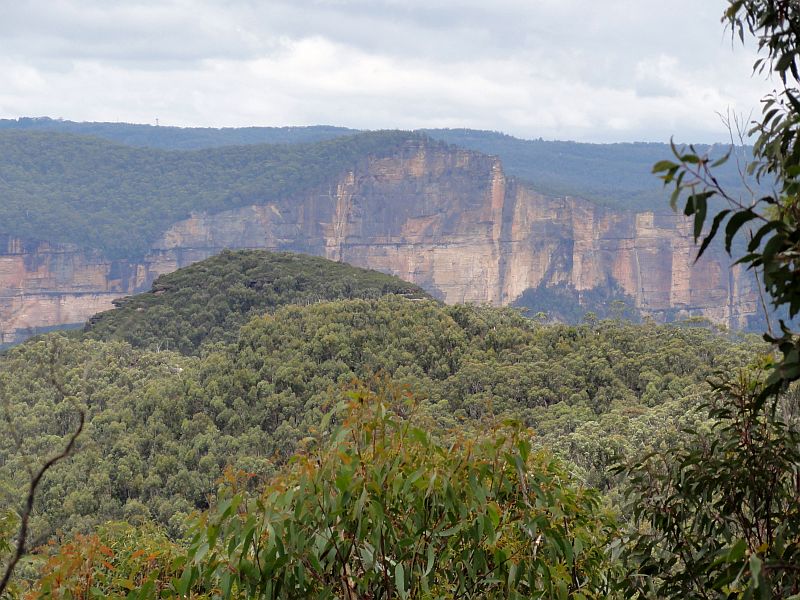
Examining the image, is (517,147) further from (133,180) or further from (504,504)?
(504,504)

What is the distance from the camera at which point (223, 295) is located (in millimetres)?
52906

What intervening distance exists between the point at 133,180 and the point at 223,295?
7477cm

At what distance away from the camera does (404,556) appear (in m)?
3.58

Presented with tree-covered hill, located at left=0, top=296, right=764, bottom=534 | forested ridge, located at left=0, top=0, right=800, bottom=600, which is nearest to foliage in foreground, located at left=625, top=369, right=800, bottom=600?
forested ridge, located at left=0, top=0, right=800, bottom=600

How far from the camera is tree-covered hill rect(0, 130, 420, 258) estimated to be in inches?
4235

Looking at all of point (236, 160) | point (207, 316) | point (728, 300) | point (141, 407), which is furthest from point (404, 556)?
point (236, 160)

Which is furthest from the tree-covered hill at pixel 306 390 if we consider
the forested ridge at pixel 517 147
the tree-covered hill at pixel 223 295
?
the forested ridge at pixel 517 147

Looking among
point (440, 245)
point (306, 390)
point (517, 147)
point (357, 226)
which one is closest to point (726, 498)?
point (306, 390)

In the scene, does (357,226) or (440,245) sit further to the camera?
(357,226)

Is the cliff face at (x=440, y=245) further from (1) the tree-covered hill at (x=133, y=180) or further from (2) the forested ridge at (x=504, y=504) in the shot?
(2) the forested ridge at (x=504, y=504)

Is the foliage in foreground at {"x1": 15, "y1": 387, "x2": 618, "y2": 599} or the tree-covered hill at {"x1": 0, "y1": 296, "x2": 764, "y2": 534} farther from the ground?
the foliage in foreground at {"x1": 15, "y1": 387, "x2": 618, "y2": 599}

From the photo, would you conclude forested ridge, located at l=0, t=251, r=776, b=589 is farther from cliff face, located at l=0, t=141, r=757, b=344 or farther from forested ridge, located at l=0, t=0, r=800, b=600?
cliff face, located at l=0, t=141, r=757, b=344

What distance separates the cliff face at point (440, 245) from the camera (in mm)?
94250

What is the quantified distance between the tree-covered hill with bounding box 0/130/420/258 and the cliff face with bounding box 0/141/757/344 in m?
2.36
